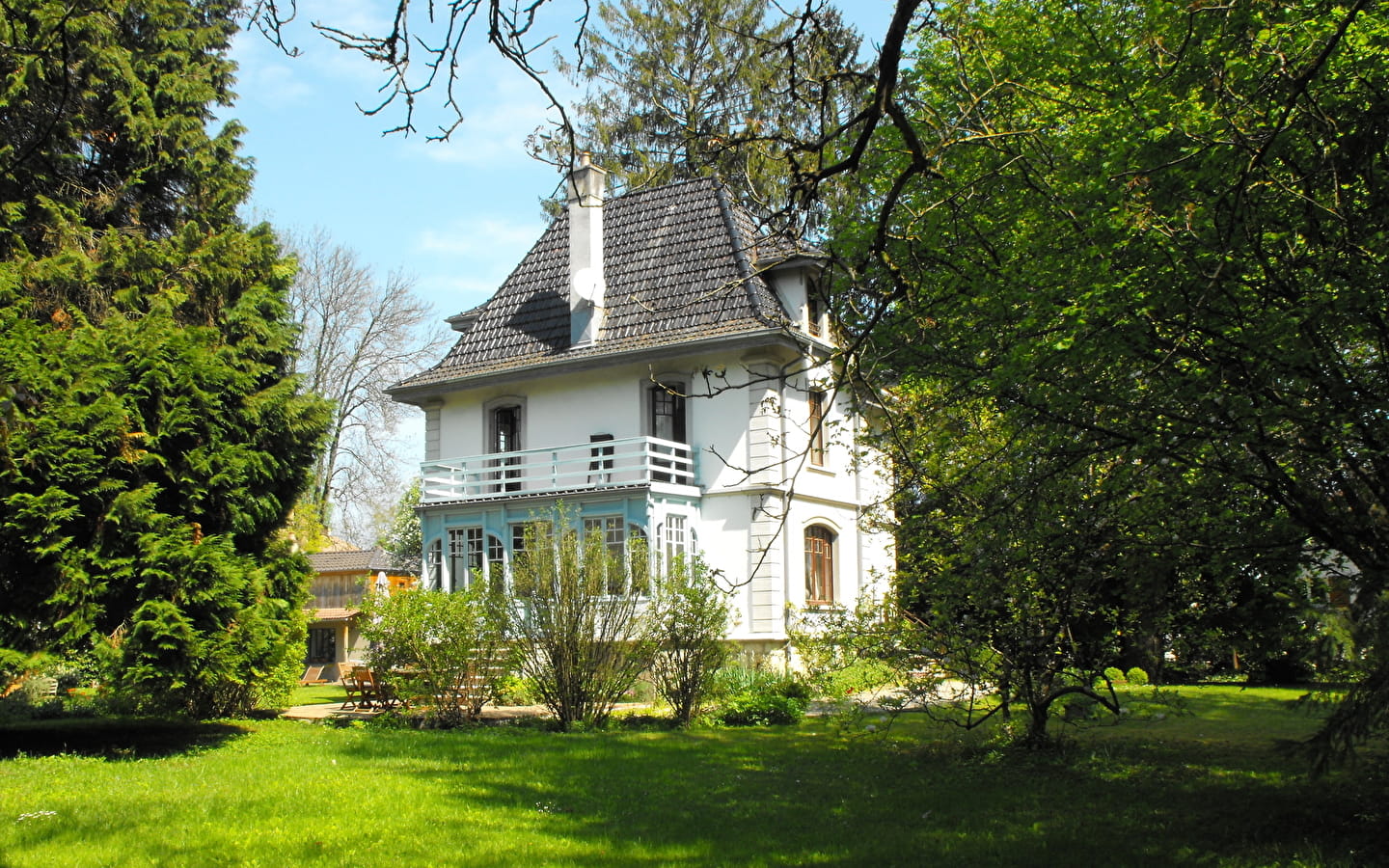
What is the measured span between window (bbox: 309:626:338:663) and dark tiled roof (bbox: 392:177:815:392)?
32.4 feet

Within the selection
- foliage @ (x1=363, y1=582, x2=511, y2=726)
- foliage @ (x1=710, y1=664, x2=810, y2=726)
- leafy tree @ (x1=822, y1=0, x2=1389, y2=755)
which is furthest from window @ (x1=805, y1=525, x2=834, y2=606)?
leafy tree @ (x1=822, y1=0, x2=1389, y2=755)

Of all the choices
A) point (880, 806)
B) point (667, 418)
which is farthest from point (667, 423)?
point (880, 806)

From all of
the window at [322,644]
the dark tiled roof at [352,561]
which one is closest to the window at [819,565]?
the dark tiled roof at [352,561]

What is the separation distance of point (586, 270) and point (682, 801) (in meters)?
15.2

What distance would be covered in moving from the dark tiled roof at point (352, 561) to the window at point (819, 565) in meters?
13.7

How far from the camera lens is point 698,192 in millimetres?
23766

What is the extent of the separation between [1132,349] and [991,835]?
11.1 ft

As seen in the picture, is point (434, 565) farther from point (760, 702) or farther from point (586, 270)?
point (760, 702)

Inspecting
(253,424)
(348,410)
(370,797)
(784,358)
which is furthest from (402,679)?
(348,410)

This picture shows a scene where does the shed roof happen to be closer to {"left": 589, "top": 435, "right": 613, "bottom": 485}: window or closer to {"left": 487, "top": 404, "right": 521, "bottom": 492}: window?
{"left": 487, "top": 404, "right": 521, "bottom": 492}: window

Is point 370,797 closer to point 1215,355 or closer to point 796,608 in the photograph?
point 1215,355

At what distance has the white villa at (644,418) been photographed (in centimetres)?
2053

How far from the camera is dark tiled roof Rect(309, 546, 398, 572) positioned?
30.7 m

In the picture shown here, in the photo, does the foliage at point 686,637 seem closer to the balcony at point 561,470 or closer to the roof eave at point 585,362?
the balcony at point 561,470
